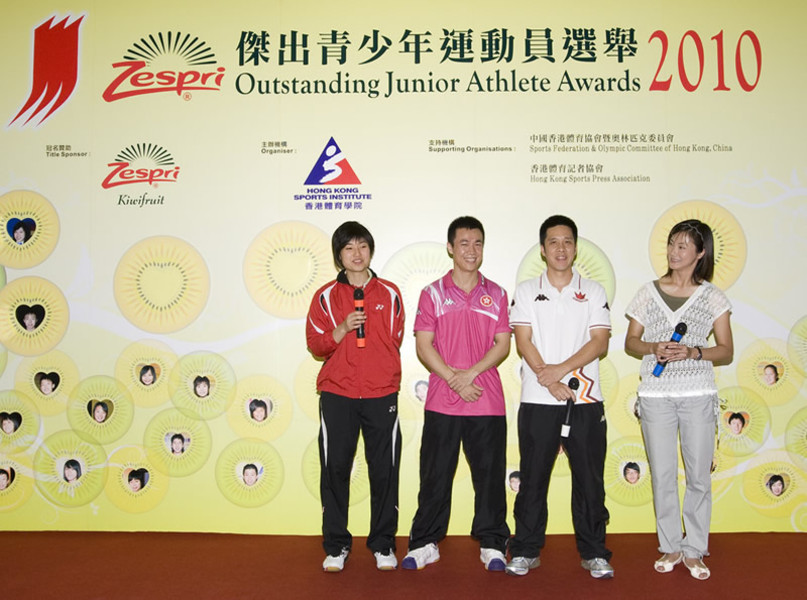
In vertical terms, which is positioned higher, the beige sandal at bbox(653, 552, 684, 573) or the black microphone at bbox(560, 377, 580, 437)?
the black microphone at bbox(560, 377, 580, 437)

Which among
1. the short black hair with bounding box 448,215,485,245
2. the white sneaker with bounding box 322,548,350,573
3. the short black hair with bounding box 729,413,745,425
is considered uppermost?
the short black hair with bounding box 448,215,485,245

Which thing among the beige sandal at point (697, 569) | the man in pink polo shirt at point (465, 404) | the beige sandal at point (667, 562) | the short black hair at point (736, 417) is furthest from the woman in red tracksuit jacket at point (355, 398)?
the short black hair at point (736, 417)

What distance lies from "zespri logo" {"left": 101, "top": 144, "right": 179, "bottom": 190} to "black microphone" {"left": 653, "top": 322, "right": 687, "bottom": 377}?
290 cm

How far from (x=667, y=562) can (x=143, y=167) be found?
3.59 meters

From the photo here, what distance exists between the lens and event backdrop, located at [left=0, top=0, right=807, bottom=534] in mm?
3889

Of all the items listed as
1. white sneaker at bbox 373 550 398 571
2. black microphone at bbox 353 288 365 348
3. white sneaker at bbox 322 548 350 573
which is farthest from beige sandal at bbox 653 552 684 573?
black microphone at bbox 353 288 365 348

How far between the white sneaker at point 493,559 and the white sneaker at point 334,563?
0.70 metres

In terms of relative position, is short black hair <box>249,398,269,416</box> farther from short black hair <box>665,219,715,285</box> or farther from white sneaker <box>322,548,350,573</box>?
short black hair <box>665,219,715,285</box>

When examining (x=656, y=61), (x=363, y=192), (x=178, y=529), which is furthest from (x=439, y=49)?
(x=178, y=529)

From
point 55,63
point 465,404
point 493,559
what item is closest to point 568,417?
point 465,404

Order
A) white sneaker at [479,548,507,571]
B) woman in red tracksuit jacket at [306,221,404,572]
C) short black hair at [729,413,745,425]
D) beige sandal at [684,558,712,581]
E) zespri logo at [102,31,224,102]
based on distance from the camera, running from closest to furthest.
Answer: beige sandal at [684,558,712,581] < white sneaker at [479,548,507,571] < woman in red tracksuit jacket at [306,221,404,572] < short black hair at [729,413,745,425] < zespri logo at [102,31,224,102]

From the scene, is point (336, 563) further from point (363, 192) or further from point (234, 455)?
point (363, 192)

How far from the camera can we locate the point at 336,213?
3928 millimetres

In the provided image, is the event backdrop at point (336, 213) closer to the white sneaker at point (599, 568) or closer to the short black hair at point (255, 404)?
the short black hair at point (255, 404)
